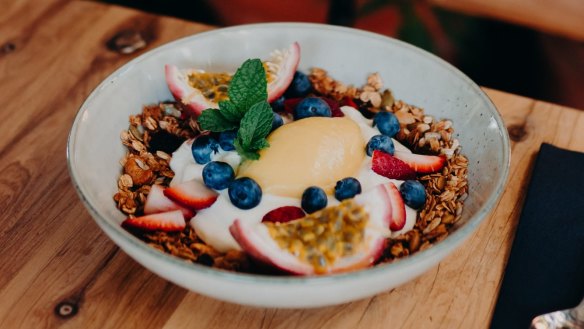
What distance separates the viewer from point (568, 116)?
4.41 feet

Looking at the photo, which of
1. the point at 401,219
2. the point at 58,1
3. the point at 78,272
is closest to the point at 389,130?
the point at 401,219

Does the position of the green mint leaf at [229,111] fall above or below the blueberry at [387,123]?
above

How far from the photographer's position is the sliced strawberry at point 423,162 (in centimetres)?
108

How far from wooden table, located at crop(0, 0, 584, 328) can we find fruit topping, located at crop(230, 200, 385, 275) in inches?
4.7

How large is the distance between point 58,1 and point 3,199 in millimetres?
751

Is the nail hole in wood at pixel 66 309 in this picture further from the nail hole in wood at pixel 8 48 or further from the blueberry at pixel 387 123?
the nail hole in wood at pixel 8 48

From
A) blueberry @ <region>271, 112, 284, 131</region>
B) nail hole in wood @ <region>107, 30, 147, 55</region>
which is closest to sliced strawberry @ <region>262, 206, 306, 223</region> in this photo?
blueberry @ <region>271, 112, 284, 131</region>

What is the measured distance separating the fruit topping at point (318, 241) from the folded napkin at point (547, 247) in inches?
9.2

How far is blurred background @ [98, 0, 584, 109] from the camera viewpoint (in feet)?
7.35

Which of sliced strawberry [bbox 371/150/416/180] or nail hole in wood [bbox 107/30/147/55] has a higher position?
sliced strawberry [bbox 371/150/416/180]

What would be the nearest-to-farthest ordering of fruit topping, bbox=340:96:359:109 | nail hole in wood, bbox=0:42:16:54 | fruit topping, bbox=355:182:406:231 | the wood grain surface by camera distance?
fruit topping, bbox=355:182:406:231 → fruit topping, bbox=340:96:359:109 → nail hole in wood, bbox=0:42:16:54 → the wood grain surface

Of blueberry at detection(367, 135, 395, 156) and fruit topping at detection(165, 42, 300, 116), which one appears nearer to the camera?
blueberry at detection(367, 135, 395, 156)

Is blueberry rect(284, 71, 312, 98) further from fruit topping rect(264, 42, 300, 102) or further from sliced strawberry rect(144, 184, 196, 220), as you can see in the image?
sliced strawberry rect(144, 184, 196, 220)

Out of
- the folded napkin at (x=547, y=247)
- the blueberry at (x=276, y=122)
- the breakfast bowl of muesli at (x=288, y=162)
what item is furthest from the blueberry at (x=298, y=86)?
the folded napkin at (x=547, y=247)
